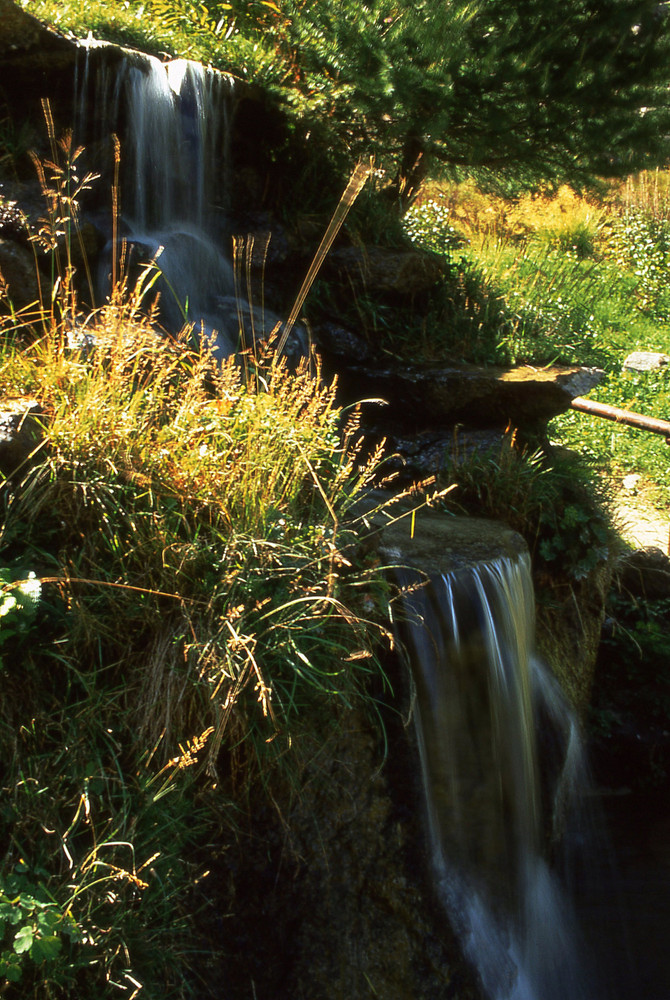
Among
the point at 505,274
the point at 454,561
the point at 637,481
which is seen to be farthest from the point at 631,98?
the point at 454,561

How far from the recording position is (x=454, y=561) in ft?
13.7

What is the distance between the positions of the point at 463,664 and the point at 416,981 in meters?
1.27

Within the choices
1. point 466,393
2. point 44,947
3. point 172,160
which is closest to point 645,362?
point 466,393

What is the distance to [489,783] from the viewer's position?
3936 mm

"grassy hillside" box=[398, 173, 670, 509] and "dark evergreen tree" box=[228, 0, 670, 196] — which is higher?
"dark evergreen tree" box=[228, 0, 670, 196]

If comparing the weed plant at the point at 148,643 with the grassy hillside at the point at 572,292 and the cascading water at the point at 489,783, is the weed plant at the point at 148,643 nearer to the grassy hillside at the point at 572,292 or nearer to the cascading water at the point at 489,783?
the cascading water at the point at 489,783

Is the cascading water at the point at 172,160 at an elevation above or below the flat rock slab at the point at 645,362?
above

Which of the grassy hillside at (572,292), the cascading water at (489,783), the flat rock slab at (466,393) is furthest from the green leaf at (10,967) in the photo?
the grassy hillside at (572,292)

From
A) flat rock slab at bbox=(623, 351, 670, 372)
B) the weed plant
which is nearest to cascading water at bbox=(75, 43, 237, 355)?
the weed plant

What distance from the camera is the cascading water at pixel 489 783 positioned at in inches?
144

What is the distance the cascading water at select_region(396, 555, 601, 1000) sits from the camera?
12.0 ft

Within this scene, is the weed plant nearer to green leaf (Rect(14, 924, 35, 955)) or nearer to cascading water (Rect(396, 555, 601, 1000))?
green leaf (Rect(14, 924, 35, 955))

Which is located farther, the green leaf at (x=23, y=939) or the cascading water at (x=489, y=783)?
the cascading water at (x=489, y=783)

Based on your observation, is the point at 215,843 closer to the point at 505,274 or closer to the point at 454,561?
the point at 454,561
